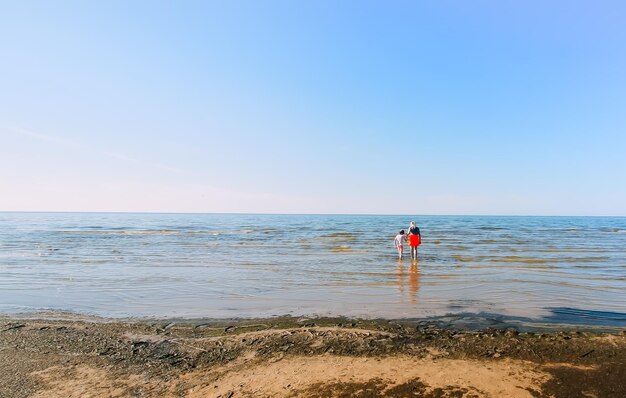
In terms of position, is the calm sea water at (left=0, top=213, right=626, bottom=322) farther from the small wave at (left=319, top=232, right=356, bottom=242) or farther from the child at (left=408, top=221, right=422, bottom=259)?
the small wave at (left=319, top=232, right=356, bottom=242)

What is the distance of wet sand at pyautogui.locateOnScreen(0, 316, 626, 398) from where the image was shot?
179 inches

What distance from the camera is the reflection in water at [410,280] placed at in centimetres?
1011

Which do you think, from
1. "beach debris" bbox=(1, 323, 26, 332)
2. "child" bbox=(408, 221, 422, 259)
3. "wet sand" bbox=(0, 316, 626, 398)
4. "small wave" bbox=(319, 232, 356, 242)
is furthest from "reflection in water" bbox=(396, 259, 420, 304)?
"small wave" bbox=(319, 232, 356, 242)

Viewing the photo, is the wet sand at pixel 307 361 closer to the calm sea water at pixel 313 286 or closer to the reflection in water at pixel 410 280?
the calm sea water at pixel 313 286

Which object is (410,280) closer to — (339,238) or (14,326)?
(14,326)

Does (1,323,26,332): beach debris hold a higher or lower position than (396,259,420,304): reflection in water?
higher

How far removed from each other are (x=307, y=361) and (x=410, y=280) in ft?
26.0

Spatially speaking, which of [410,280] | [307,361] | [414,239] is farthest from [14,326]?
[414,239]

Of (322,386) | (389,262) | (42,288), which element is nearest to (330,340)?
(322,386)

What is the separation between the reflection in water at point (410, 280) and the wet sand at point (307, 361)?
296 centimetres

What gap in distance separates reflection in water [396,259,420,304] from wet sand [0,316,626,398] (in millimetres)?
2956

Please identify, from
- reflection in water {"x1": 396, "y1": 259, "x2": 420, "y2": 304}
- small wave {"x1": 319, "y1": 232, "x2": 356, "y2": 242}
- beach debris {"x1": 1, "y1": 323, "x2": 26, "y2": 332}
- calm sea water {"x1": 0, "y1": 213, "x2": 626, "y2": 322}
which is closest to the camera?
beach debris {"x1": 1, "y1": 323, "x2": 26, "y2": 332}

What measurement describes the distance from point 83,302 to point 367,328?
25.3ft

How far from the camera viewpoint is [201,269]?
15.3 m
